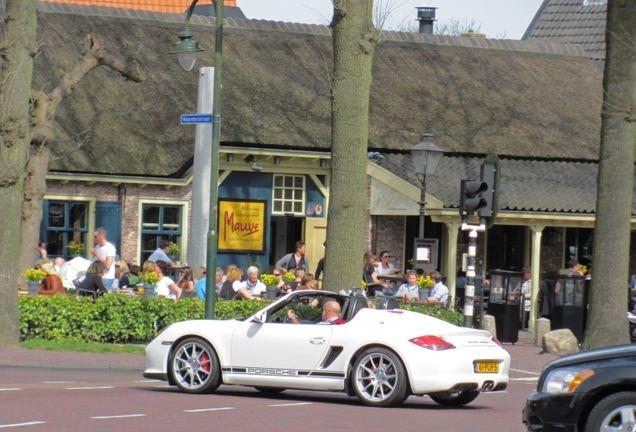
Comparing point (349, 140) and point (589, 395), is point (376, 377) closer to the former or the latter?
point (589, 395)

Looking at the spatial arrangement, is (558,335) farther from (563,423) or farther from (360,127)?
(563,423)

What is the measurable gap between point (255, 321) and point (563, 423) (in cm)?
533

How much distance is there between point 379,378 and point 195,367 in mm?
2257

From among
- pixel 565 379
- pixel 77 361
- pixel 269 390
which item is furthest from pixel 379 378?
pixel 77 361

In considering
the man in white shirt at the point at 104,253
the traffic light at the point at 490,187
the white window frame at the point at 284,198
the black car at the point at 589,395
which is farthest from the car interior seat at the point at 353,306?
the white window frame at the point at 284,198

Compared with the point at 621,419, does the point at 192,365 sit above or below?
below

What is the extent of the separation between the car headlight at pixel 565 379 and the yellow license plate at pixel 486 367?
3376mm

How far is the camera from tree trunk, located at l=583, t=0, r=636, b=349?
802 inches

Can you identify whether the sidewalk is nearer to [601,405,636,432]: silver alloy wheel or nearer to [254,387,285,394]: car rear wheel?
[254,387,285,394]: car rear wheel

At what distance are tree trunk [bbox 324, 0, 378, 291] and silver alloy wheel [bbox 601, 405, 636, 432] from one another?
901cm

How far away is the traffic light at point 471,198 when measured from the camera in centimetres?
1934

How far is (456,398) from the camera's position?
13.9 metres

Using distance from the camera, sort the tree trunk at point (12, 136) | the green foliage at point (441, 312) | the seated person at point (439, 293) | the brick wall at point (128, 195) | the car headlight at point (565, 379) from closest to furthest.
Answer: the car headlight at point (565, 379)
the tree trunk at point (12, 136)
the green foliage at point (441, 312)
the seated person at point (439, 293)
the brick wall at point (128, 195)

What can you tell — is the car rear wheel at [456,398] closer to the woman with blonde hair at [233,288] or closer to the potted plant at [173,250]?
the woman with blonde hair at [233,288]
